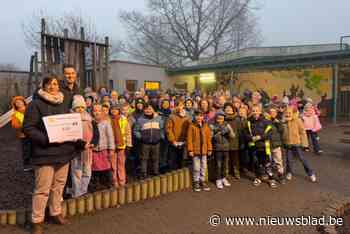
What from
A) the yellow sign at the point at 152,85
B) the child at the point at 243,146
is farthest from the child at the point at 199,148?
the yellow sign at the point at 152,85

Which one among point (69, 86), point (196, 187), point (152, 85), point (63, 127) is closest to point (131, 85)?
point (152, 85)

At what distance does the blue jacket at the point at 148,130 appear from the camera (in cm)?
631

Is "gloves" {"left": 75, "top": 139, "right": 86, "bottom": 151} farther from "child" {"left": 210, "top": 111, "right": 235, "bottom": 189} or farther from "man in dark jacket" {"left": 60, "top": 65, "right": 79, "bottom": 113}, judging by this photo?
"child" {"left": 210, "top": 111, "right": 235, "bottom": 189}

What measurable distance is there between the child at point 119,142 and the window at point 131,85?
14540 mm

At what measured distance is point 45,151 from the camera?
383cm

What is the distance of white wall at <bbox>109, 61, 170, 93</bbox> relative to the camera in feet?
65.4

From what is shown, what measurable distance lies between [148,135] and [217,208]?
6.68ft

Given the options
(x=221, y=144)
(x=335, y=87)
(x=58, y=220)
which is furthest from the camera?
(x=335, y=87)

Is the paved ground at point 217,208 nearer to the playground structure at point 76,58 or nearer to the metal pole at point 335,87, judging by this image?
the playground structure at point 76,58

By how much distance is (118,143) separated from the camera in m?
5.76

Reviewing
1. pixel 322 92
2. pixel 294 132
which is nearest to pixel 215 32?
pixel 322 92

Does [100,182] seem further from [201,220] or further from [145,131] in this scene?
[201,220]

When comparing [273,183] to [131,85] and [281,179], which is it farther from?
[131,85]

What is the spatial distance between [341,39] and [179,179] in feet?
69.2
